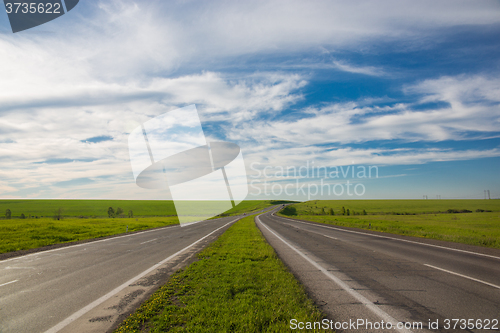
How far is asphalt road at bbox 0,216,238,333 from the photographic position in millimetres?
4598

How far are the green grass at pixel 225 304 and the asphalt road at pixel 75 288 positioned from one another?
659 mm

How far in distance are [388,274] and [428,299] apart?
7.38 ft

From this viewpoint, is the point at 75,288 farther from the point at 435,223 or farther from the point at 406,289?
the point at 435,223

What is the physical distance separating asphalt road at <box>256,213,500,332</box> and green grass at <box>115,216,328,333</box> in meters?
0.49

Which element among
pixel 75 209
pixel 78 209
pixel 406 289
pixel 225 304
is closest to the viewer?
pixel 225 304

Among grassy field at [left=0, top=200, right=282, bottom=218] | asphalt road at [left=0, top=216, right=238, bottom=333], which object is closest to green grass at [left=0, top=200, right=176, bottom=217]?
grassy field at [left=0, top=200, right=282, bottom=218]

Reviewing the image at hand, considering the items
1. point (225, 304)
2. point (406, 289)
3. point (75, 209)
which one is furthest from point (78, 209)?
point (406, 289)

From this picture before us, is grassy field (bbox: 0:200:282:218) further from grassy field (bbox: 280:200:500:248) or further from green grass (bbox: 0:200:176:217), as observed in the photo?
grassy field (bbox: 280:200:500:248)

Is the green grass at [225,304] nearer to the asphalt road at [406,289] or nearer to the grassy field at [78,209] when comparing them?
the asphalt road at [406,289]

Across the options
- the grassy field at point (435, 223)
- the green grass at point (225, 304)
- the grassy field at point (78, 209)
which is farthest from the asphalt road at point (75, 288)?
the grassy field at point (78, 209)

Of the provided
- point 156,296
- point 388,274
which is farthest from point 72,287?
point 388,274

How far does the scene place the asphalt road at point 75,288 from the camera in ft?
15.1

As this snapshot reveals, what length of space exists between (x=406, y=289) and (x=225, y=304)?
4.74m

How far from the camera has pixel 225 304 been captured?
4.97m
